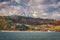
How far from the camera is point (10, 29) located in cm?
2523

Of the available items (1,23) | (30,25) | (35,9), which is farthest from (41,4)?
(1,23)

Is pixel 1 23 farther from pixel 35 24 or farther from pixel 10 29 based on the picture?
pixel 35 24

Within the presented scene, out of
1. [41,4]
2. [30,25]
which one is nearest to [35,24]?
[30,25]

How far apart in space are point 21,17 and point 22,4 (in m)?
1.41

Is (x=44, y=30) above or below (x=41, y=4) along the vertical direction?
below

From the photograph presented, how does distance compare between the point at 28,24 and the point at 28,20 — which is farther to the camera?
the point at 28,20

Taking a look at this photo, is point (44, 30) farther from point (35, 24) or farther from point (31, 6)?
point (31, 6)

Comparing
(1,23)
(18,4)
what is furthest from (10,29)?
(18,4)

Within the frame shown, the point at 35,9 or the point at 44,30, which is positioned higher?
the point at 35,9

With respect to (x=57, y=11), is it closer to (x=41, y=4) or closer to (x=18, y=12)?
(x=41, y=4)

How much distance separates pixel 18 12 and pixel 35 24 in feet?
7.73

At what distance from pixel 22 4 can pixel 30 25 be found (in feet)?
7.92

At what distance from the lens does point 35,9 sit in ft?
84.5

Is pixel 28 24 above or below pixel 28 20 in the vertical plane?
below
